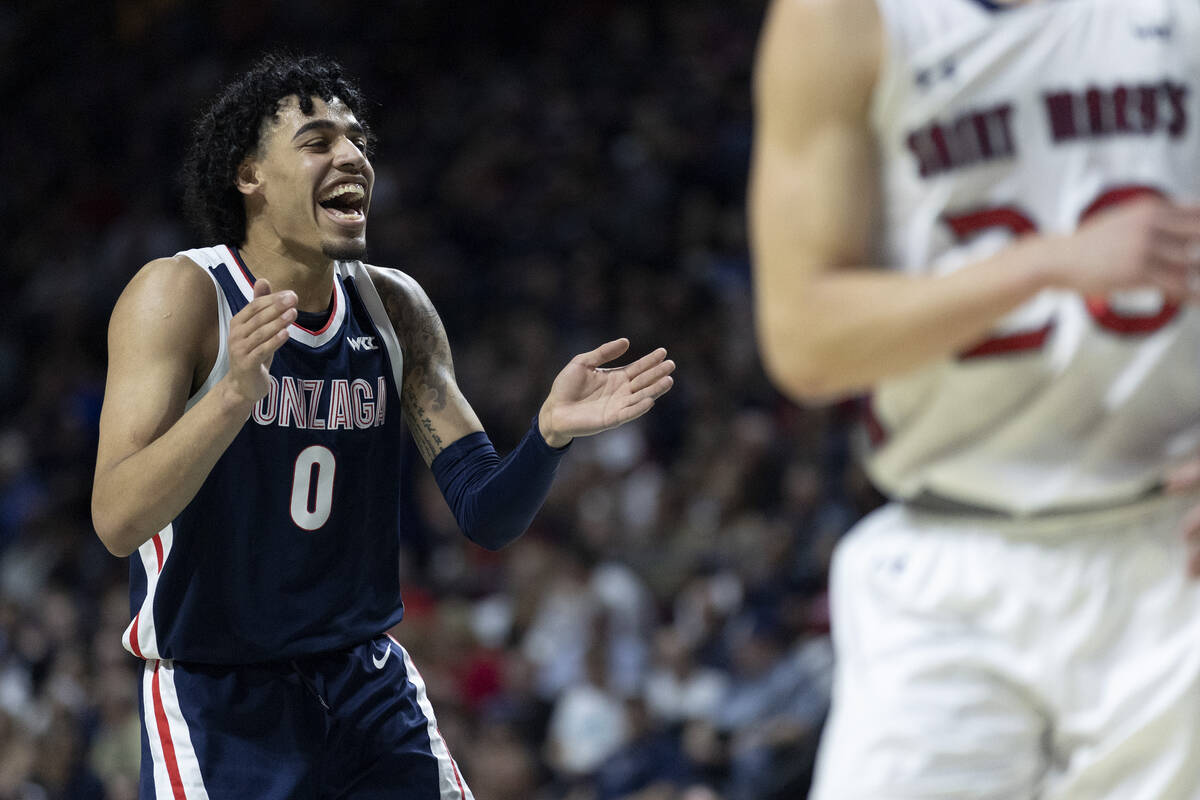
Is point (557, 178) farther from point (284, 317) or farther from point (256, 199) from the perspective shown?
point (284, 317)

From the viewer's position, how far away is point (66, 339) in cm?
1002

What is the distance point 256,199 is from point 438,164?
8105 mm

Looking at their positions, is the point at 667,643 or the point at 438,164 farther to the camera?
the point at 438,164

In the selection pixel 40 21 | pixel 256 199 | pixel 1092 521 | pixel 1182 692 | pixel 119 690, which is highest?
pixel 40 21

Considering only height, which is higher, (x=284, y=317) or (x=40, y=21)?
(x=40, y=21)

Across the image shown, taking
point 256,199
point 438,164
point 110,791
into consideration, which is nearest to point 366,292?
point 256,199

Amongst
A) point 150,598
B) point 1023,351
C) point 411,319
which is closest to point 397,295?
point 411,319

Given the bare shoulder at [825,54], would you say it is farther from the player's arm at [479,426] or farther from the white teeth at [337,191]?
the white teeth at [337,191]

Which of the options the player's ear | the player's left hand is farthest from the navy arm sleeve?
the player's left hand

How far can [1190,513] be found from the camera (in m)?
1.83

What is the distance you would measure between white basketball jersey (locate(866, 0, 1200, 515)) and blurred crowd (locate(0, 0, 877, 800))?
386cm

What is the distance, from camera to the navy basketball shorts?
293cm

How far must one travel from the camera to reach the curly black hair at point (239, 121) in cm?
334

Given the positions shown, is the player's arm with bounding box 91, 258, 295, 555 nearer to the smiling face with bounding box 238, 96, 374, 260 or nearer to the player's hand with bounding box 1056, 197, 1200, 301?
the smiling face with bounding box 238, 96, 374, 260
